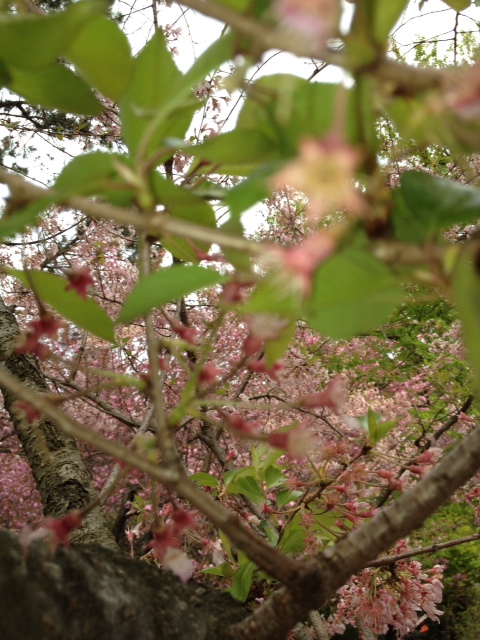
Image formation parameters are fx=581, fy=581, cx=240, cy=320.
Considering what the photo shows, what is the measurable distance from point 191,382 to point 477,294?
188mm

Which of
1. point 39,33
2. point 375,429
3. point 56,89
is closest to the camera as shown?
point 39,33

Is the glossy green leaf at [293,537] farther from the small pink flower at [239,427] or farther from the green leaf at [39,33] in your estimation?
the green leaf at [39,33]

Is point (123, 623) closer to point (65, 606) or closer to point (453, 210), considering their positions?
point (65, 606)

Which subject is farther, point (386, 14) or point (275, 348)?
point (275, 348)

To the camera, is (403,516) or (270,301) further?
(403,516)

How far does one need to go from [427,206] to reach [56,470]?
3.48 ft

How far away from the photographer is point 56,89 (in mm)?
386

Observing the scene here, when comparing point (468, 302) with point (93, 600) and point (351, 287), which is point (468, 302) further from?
point (93, 600)

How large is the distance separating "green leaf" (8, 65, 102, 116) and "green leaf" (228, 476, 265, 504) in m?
0.70

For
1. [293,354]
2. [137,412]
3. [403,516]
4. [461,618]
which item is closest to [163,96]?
[403,516]

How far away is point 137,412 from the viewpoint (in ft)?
16.1

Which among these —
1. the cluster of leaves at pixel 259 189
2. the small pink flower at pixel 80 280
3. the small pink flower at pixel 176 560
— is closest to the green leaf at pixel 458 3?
the cluster of leaves at pixel 259 189

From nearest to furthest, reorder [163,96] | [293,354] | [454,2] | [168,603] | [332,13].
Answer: [332,13] < [163,96] < [168,603] < [454,2] < [293,354]

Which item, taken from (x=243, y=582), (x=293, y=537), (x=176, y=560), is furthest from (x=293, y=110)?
(x=293, y=537)
